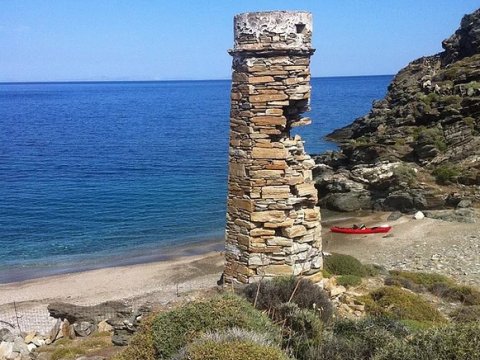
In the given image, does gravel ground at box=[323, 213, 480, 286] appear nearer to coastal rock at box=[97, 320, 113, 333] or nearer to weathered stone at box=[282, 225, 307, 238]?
weathered stone at box=[282, 225, 307, 238]

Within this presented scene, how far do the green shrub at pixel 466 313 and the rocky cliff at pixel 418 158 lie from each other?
17324mm

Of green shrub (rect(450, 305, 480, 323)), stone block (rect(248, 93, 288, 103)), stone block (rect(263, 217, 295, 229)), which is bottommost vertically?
green shrub (rect(450, 305, 480, 323))

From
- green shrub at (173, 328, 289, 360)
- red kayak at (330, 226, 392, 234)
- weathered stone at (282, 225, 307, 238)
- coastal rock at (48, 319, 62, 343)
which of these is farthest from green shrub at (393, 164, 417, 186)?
green shrub at (173, 328, 289, 360)

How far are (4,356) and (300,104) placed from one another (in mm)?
7465

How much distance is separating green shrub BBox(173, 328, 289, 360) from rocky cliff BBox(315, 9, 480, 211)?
87.4 ft

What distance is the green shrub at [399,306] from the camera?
12905 millimetres

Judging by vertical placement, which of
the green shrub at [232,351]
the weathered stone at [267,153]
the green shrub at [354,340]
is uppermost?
the weathered stone at [267,153]

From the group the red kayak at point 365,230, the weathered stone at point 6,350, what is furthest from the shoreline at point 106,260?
the weathered stone at point 6,350

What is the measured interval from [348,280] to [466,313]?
3136 mm

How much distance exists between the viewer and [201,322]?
8.19m

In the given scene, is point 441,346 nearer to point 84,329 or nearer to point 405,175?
point 84,329

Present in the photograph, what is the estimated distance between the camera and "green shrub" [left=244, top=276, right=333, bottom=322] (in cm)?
971

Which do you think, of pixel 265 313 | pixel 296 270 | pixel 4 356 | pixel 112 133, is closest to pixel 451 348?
pixel 265 313

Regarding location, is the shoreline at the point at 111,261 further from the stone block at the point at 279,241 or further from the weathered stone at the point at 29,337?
the stone block at the point at 279,241
